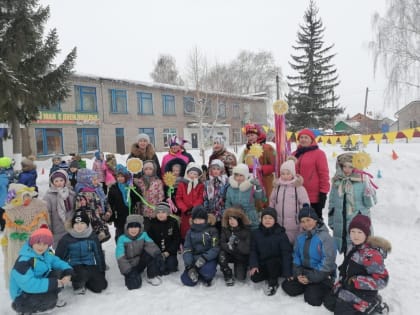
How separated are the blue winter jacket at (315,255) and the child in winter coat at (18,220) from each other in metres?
3.20

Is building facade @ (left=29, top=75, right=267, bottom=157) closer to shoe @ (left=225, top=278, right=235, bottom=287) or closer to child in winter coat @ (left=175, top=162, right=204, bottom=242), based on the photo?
child in winter coat @ (left=175, top=162, right=204, bottom=242)

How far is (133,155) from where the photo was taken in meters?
5.32

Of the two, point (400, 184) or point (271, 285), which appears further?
point (400, 184)

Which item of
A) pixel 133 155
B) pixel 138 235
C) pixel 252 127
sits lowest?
pixel 138 235

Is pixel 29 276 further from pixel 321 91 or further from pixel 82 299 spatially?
pixel 321 91

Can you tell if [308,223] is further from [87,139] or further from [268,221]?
[87,139]

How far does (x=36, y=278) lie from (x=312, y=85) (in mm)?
26074

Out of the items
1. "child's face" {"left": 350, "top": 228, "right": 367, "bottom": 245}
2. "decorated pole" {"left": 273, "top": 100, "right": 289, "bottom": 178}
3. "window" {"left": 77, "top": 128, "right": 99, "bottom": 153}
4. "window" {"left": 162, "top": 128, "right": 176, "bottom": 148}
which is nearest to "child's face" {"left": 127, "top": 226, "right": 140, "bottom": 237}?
"decorated pole" {"left": 273, "top": 100, "right": 289, "bottom": 178}

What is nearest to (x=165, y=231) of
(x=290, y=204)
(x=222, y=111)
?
(x=290, y=204)

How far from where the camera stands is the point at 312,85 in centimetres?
2584

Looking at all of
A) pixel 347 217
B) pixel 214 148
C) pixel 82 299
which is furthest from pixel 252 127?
pixel 82 299

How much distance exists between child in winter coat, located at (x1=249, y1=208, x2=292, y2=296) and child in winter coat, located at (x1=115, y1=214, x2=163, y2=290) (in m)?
1.27

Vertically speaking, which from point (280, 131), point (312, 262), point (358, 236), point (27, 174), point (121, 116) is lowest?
point (312, 262)

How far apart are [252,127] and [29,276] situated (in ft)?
11.5
